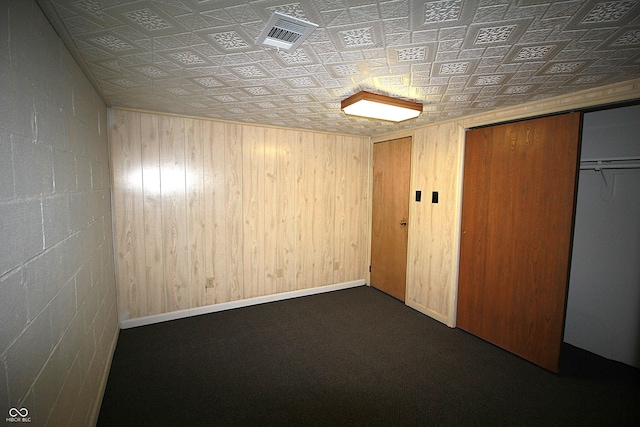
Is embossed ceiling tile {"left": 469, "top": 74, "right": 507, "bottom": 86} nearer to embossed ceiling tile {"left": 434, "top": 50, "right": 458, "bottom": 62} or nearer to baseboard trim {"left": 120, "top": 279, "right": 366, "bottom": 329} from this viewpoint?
embossed ceiling tile {"left": 434, "top": 50, "right": 458, "bottom": 62}

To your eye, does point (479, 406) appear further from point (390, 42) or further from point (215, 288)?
point (215, 288)

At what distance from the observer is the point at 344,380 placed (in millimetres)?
2281

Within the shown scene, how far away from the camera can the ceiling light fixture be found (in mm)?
2217

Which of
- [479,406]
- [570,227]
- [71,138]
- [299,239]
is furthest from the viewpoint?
[299,239]

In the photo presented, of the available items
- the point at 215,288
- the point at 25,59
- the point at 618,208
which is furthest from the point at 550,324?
the point at 25,59

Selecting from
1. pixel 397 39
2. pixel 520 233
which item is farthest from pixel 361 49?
pixel 520 233

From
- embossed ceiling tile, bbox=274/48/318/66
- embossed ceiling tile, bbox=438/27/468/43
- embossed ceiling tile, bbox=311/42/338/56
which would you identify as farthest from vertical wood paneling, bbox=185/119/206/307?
embossed ceiling tile, bbox=438/27/468/43

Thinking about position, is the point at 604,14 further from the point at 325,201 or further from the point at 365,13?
the point at 325,201

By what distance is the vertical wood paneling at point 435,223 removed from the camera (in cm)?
316

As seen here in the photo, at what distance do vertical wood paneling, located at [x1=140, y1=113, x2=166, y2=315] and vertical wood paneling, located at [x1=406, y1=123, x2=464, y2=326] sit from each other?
3.02m

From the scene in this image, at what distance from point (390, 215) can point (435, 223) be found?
0.79m

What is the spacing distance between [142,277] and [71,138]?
1966 mm

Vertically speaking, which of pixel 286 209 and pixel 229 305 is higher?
pixel 286 209

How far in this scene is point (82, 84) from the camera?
1832mm
